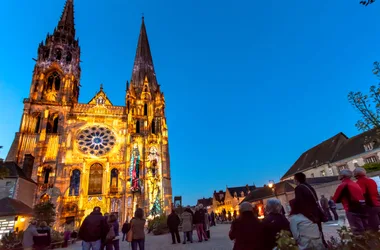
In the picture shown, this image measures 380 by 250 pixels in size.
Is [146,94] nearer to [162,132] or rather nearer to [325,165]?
[162,132]

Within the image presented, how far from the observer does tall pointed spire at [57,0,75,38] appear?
146ft

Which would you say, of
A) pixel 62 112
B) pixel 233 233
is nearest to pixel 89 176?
pixel 62 112

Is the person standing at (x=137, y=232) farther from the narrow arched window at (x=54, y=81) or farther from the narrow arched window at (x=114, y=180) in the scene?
the narrow arched window at (x=54, y=81)

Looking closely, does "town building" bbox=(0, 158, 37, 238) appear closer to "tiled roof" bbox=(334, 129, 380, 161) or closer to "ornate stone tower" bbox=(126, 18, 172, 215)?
"ornate stone tower" bbox=(126, 18, 172, 215)

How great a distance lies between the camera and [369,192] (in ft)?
15.6

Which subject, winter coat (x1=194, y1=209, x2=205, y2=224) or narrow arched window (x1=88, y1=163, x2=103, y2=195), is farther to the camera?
narrow arched window (x1=88, y1=163, x2=103, y2=195)

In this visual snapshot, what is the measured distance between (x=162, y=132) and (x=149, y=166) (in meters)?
6.38

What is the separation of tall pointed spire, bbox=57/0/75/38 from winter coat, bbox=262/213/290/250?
5089 centimetres

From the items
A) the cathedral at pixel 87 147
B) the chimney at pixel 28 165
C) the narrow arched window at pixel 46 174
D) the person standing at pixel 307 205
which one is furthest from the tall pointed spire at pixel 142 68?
the person standing at pixel 307 205

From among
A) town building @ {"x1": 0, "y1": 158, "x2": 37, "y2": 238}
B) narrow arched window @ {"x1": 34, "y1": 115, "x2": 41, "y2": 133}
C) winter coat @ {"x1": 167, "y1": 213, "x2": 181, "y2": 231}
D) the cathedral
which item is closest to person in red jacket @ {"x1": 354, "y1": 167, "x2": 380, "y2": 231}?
winter coat @ {"x1": 167, "y1": 213, "x2": 181, "y2": 231}

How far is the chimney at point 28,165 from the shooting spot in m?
28.8

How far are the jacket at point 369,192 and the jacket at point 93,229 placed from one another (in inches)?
235

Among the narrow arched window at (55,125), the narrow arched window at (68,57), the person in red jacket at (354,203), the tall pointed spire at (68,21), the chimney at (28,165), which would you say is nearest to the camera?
the person in red jacket at (354,203)

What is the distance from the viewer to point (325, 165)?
→ 3203 cm
